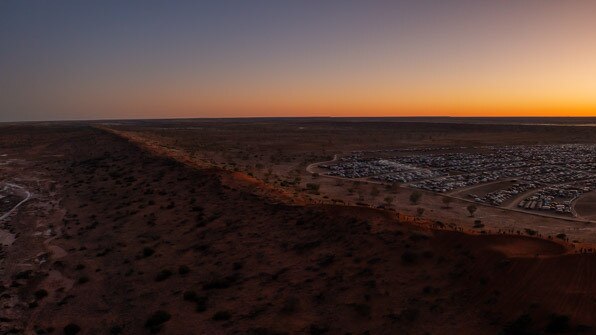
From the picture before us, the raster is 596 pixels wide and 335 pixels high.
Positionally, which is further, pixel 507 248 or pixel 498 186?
pixel 498 186

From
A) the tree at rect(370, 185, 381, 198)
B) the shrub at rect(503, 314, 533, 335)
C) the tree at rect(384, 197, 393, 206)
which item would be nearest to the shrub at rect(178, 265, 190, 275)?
the shrub at rect(503, 314, 533, 335)

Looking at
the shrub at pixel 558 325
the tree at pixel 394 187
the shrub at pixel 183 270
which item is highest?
the shrub at pixel 558 325

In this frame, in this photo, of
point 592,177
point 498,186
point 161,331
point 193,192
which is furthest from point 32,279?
point 592,177

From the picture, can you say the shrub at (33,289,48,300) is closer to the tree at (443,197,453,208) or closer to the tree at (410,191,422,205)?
the tree at (410,191,422,205)

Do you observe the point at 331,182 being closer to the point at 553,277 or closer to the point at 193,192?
the point at 193,192

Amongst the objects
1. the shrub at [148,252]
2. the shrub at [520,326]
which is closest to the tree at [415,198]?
the shrub at [148,252]

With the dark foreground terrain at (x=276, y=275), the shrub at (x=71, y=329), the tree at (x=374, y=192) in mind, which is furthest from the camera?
the tree at (x=374, y=192)

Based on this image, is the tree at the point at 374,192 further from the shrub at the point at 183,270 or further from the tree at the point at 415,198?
the shrub at the point at 183,270

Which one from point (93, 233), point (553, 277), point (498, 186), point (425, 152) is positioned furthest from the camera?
point (425, 152)
